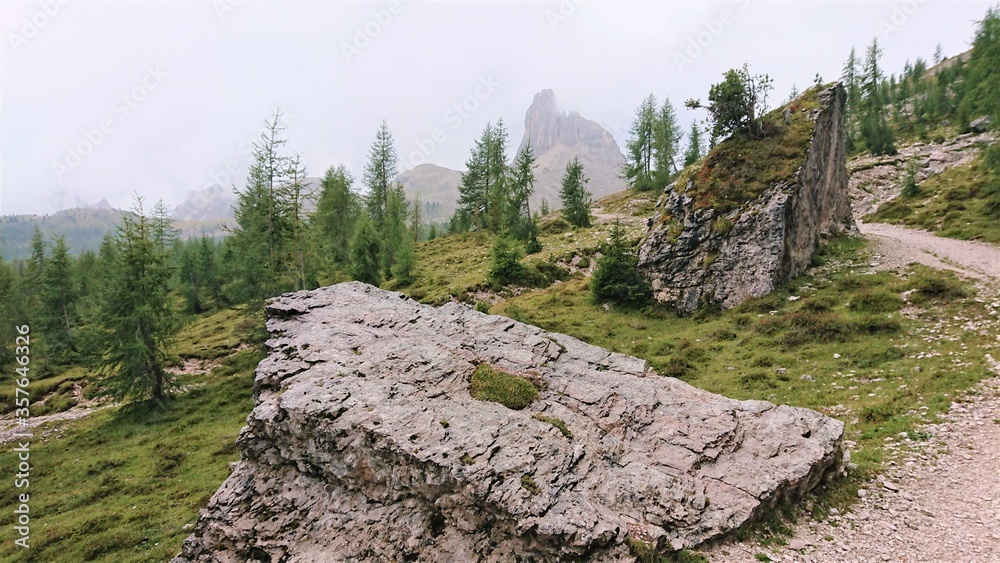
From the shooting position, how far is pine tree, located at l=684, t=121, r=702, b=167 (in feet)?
256

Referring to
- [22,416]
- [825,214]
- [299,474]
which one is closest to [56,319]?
[22,416]

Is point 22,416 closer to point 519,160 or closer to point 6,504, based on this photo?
point 6,504

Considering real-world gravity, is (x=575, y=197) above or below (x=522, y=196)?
below

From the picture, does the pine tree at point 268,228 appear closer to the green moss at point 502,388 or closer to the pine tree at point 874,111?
the green moss at point 502,388

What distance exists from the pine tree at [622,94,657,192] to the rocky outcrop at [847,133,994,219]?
105 feet

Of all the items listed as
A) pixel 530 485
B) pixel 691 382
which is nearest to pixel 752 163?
pixel 691 382

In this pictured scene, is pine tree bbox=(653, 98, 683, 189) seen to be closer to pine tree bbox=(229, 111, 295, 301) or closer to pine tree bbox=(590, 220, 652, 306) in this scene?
pine tree bbox=(590, 220, 652, 306)

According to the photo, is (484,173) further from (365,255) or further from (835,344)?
(835,344)

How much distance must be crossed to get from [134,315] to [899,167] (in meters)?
102

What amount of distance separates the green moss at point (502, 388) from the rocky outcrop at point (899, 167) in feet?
207

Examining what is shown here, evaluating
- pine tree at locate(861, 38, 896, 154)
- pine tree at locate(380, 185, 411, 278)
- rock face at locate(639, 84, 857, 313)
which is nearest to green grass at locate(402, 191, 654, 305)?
pine tree at locate(380, 185, 411, 278)

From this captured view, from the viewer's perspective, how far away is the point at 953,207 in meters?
40.0

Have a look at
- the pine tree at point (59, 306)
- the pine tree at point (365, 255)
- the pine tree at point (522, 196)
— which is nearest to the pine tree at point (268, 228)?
the pine tree at point (365, 255)

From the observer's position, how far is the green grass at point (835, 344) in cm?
1480
